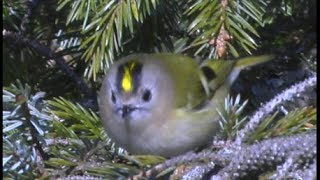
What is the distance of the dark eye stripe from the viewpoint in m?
1.66

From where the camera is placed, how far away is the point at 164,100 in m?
1.79

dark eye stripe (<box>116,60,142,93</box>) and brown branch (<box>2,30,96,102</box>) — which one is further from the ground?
brown branch (<box>2,30,96,102</box>)

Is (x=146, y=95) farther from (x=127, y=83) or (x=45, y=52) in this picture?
(x=45, y=52)

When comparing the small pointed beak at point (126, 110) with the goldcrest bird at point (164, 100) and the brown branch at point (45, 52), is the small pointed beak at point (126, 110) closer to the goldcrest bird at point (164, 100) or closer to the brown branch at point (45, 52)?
the goldcrest bird at point (164, 100)

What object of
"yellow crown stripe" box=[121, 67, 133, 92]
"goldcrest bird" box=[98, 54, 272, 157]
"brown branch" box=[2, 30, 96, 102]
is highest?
"brown branch" box=[2, 30, 96, 102]

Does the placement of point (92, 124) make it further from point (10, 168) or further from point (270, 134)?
point (270, 134)

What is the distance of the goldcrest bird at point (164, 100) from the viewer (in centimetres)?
161

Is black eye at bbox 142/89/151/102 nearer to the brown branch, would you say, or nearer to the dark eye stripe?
the dark eye stripe

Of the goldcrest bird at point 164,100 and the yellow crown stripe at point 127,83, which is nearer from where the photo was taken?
the goldcrest bird at point 164,100

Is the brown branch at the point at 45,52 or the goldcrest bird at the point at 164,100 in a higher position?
the brown branch at the point at 45,52

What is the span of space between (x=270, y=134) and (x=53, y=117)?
46 cm

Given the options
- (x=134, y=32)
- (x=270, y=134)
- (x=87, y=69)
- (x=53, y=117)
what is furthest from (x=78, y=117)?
(x=270, y=134)

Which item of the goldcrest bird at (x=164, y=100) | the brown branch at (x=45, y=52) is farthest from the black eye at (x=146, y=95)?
the brown branch at (x=45, y=52)

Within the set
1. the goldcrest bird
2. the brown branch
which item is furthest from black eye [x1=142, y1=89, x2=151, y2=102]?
the brown branch
